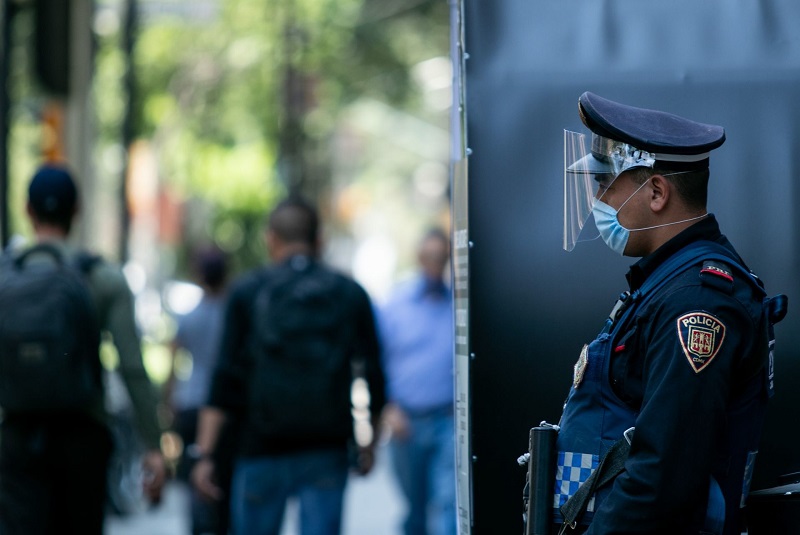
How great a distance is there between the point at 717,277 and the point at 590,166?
19.1 inches

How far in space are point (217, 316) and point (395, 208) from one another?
48.9m

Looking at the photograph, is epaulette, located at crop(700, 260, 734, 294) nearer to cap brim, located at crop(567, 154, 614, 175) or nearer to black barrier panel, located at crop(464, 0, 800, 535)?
cap brim, located at crop(567, 154, 614, 175)

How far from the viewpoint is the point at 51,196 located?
5.31 meters

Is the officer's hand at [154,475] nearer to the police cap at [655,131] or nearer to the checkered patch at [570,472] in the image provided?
the checkered patch at [570,472]

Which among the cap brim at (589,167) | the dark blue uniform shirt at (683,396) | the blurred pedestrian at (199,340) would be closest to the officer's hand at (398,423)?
the blurred pedestrian at (199,340)

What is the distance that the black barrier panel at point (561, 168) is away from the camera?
3.85 metres

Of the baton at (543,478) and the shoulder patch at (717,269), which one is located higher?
the shoulder patch at (717,269)

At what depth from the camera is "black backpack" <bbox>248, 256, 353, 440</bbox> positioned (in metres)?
5.89

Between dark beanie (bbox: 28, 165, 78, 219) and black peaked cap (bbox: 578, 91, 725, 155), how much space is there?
2.66 metres

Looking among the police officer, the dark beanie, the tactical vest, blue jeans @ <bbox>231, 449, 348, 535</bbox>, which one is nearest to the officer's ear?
the police officer

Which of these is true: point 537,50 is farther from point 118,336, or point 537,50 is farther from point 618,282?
point 118,336

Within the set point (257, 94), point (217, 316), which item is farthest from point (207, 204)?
point (217, 316)

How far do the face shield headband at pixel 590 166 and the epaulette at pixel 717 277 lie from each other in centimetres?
28

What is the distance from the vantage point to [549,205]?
388cm
